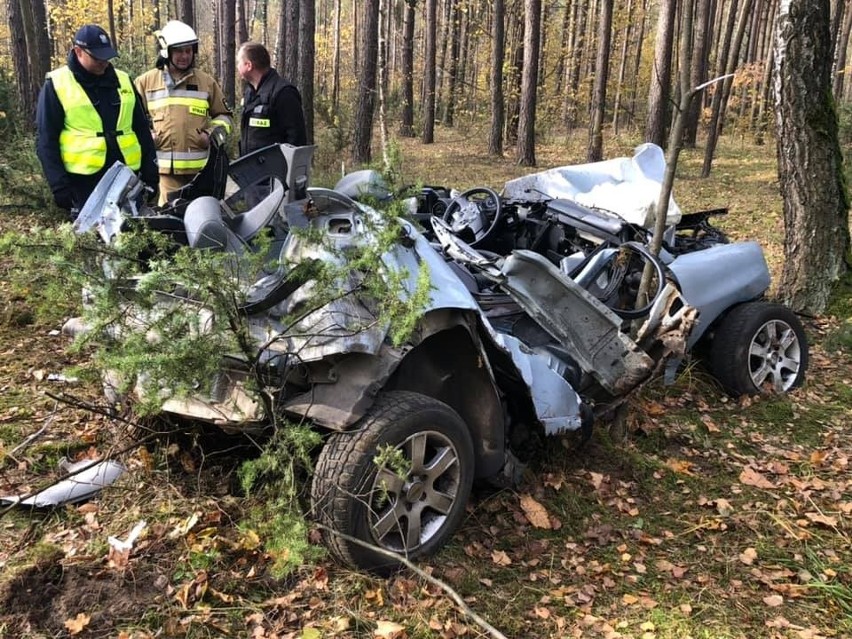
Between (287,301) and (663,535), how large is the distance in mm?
2122

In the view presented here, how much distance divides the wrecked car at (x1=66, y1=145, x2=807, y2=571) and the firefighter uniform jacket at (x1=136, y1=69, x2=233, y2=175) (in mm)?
1883

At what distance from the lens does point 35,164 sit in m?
7.81

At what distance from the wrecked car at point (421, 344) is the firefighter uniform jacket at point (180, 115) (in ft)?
6.18

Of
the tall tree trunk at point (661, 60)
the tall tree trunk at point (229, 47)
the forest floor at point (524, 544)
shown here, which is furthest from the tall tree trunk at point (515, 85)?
the forest floor at point (524, 544)

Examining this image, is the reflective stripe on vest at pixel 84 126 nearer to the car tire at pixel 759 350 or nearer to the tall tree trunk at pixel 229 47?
the car tire at pixel 759 350

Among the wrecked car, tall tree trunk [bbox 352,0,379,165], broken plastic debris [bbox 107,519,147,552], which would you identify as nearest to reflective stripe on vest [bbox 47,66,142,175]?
the wrecked car

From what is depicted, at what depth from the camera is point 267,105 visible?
580 centimetres

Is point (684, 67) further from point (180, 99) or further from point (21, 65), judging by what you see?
point (21, 65)

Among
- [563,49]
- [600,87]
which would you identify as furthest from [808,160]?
[563,49]

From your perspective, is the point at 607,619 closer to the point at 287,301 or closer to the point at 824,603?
the point at 824,603

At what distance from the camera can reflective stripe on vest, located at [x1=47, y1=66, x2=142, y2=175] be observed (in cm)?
460

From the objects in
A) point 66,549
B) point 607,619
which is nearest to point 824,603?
point 607,619

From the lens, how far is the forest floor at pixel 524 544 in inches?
104

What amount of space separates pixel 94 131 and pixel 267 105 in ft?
4.94
